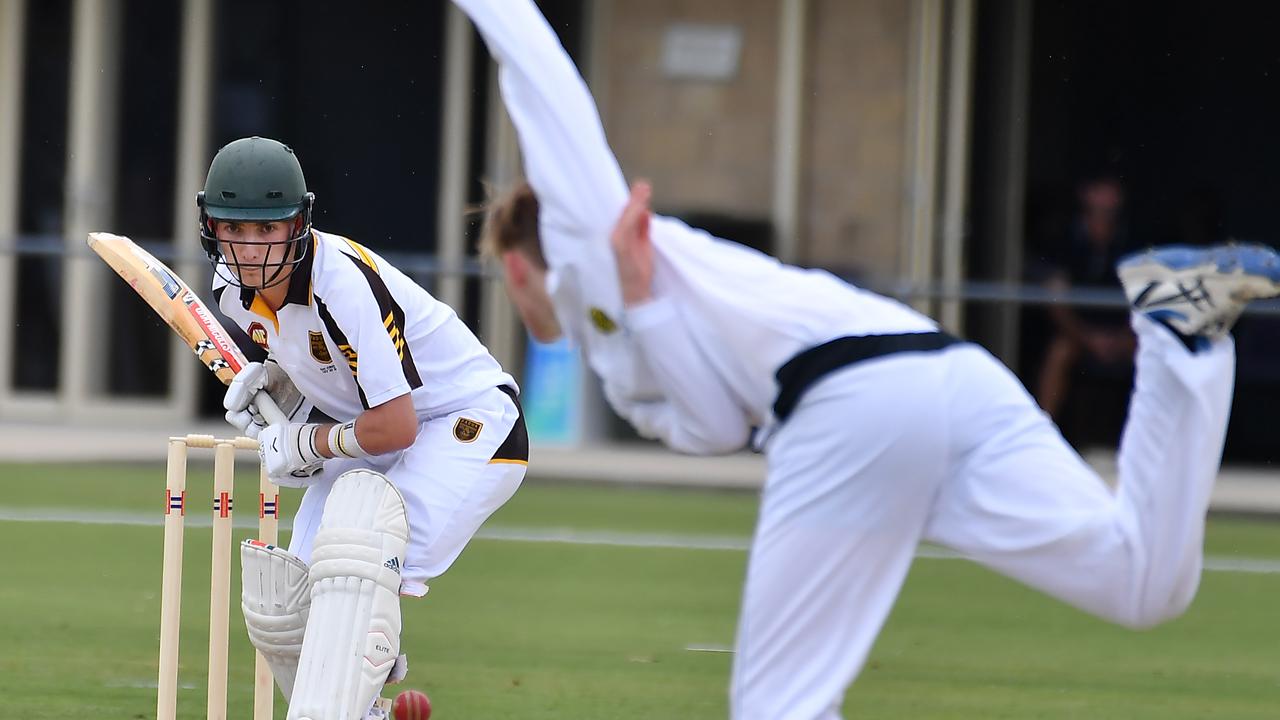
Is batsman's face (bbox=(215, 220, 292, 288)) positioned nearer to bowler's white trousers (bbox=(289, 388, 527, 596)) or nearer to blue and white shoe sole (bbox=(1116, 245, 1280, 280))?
bowler's white trousers (bbox=(289, 388, 527, 596))

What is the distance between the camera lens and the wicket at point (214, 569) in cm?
437

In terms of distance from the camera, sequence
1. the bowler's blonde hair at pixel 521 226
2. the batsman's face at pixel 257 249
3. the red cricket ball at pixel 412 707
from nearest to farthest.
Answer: the bowler's blonde hair at pixel 521 226 < the batsman's face at pixel 257 249 < the red cricket ball at pixel 412 707

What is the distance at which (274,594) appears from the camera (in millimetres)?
4344

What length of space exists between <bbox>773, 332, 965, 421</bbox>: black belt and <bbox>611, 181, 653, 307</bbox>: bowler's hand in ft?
0.90

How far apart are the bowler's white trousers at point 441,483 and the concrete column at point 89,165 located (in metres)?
9.56

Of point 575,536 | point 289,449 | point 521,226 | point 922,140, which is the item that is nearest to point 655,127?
point 922,140

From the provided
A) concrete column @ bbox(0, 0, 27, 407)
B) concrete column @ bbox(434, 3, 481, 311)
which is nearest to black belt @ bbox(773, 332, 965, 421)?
concrete column @ bbox(434, 3, 481, 311)

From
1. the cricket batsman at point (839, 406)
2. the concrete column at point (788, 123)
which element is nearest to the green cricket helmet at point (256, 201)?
the cricket batsman at point (839, 406)

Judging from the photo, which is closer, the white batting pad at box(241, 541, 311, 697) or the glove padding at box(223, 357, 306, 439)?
the white batting pad at box(241, 541, 311, 697)

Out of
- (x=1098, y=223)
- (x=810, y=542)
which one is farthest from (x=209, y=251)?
(x=1098, y=223)

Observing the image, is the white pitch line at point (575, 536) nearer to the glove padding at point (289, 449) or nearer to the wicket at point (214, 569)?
the wicket at point (214, 569)

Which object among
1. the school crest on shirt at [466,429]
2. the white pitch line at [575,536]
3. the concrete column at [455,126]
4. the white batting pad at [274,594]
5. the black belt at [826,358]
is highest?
the concrete column at [455,126]

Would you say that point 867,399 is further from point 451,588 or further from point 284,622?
point 451,588

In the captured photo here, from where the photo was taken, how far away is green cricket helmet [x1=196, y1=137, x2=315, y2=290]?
14.0 ft
